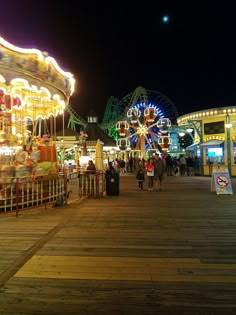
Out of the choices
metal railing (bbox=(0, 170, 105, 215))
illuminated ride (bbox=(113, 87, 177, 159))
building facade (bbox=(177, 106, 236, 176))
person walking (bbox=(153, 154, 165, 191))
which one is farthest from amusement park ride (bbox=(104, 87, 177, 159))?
metal railing (bbox=(0, 170, 105, 215))

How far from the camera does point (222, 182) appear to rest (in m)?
11.8

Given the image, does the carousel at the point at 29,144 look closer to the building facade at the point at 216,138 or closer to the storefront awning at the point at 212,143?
the building facade at the point at 216,138

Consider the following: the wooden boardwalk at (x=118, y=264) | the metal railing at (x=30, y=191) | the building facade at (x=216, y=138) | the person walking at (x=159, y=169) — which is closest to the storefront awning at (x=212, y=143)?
the building facade at (x=216, y=138)

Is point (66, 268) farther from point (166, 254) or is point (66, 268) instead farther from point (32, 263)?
point (166, 254)

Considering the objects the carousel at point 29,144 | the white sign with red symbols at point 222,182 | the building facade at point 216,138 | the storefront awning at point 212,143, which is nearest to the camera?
the carousel at point 29,144

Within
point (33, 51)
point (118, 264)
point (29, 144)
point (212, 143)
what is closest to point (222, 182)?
point (29, 144)

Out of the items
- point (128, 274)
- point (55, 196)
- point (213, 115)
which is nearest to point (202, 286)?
point (128, 274)

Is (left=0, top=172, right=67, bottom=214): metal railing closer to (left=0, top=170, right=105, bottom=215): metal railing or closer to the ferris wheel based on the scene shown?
(left=0, top=170, right=105, bottom=215): metal railing

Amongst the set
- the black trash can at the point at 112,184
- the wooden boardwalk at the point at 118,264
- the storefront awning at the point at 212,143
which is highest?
the storefront awning at the point at 212,143

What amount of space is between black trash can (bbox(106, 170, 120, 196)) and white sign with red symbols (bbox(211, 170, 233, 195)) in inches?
142

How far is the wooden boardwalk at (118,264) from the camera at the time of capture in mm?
3125

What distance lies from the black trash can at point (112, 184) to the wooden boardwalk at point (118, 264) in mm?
4092

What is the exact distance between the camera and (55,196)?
9477 mm

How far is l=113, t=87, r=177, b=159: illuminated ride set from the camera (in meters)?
31.6
